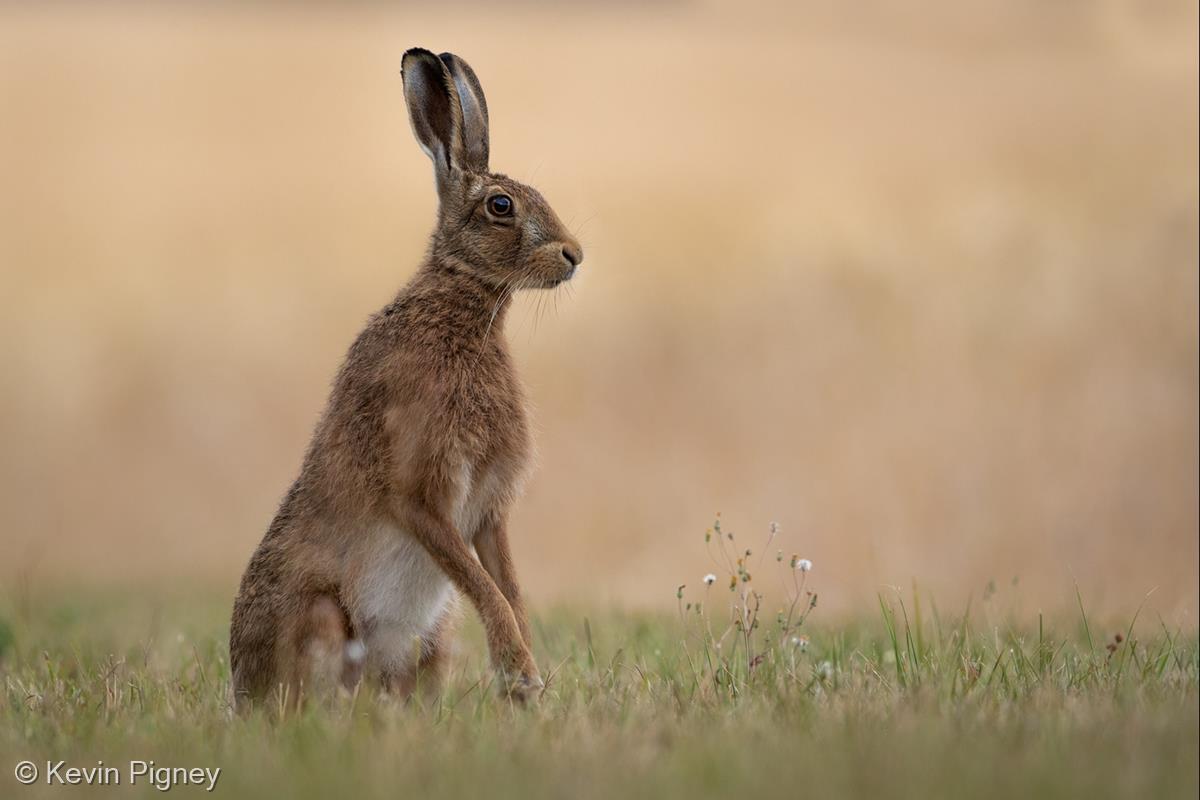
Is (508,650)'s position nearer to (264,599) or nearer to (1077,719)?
(264,599)

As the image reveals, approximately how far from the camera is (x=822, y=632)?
6867mm

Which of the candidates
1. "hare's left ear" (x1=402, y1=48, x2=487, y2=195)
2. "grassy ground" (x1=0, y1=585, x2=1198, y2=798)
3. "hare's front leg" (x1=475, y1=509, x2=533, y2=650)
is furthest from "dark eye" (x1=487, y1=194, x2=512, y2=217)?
"grassy ground" (x1=0, y1=585, x2=1198, y2=798)

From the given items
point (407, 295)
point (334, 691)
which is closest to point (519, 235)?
point (407, 295)

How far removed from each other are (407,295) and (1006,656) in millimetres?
2638

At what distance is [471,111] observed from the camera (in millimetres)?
5586

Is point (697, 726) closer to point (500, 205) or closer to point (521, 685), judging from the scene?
point (521, 685)

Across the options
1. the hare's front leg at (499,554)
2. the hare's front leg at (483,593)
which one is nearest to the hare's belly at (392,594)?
the hare's front leg at (483,593)

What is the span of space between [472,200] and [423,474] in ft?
3.77

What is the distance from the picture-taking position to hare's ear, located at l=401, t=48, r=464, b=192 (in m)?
5.47

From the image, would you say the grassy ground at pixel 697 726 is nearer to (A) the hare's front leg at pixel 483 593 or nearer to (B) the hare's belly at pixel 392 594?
(A) the hare's front leg at pixel 483 593

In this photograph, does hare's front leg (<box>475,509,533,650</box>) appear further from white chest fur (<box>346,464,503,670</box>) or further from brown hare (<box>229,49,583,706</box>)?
white chest fur (<box>346,464,503,670</box>)

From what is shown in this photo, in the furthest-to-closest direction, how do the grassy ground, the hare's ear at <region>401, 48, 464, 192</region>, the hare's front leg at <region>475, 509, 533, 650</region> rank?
1. the hare's ear at <region>401, 48, 464, 192</region>
2. the hare's front leg at <region>475, 509, 533, 650</region>
3. the grassy ground

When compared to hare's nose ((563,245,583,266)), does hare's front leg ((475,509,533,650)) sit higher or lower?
lower

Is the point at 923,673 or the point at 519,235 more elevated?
the point at 519,235
